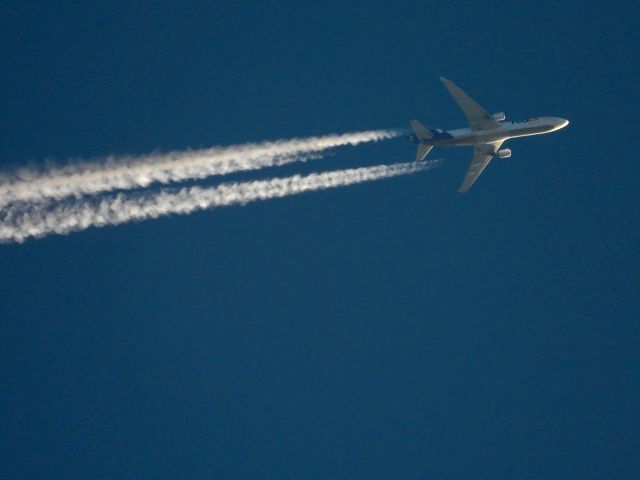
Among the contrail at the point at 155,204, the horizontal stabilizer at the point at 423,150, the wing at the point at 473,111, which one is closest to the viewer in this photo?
the contrail at the point at 155,204

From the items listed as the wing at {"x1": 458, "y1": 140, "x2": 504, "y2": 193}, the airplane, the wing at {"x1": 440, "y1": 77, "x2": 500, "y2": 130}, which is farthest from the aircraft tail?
the wing at {"x1": 458, "y1": 140, "x2": 504, "y2": 193}

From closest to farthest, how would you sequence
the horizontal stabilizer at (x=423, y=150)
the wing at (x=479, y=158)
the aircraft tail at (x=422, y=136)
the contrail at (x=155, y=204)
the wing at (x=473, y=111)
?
1. the contrail at (x=155, y=204)
2. the aircraft tail at (x=422, y=136)
3. the horizontal stabilizer at (x=423, y=150)
4. the wing at (x=473, y=111)
5. the wing at (x=479, y=158)

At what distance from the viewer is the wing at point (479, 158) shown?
186ft

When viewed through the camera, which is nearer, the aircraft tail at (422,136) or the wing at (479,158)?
the aircraft tail at (422,136)

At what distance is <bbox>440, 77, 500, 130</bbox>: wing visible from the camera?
176ft

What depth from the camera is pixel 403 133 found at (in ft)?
180

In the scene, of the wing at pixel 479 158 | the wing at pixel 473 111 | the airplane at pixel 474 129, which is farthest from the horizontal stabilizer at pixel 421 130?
the wing at pixel 479 158

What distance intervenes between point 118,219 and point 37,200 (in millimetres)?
4797

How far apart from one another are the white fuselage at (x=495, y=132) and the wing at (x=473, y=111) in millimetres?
347

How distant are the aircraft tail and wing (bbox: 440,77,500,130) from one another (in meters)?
2.88

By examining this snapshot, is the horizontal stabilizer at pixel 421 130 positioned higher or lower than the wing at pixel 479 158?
higher

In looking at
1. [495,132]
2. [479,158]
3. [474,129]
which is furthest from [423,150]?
[479,158]

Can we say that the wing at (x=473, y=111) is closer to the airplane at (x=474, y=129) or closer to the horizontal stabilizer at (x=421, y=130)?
the airplane at (x=474, y=129)

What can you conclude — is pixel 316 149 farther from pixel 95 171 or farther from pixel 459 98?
pixel 95 171
